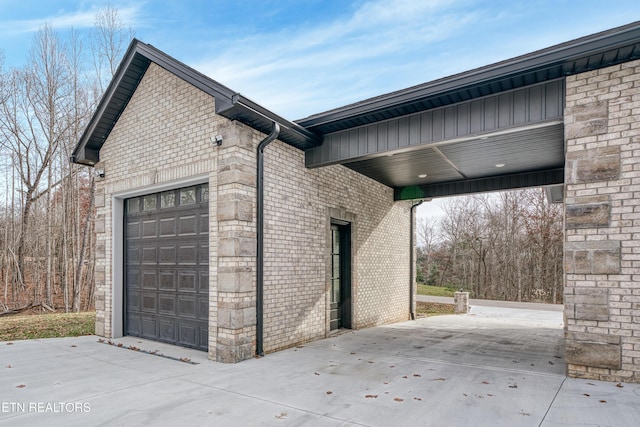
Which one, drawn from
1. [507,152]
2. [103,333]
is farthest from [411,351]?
[103,333]

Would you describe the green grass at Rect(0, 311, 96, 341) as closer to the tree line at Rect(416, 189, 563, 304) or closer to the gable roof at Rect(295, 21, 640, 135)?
the gable roof at Rect(295, 21, 640, 135)

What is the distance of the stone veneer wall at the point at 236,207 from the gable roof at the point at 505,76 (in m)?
1.60

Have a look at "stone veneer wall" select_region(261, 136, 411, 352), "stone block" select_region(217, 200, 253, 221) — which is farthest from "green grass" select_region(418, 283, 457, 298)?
"stone block" select_region(217, 200, 253, 221)

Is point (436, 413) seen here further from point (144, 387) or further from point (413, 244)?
point (413, 244)

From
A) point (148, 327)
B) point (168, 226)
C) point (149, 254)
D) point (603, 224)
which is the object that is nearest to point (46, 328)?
point (148, 327)

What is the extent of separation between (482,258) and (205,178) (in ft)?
68.7

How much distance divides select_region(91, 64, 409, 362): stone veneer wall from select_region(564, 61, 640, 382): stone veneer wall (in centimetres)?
411

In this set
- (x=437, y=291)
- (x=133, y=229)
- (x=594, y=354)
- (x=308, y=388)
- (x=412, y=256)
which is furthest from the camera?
(x=437, y=291)

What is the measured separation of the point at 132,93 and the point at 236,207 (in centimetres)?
373

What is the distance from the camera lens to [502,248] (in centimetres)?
2200

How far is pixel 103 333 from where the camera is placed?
24.7ft

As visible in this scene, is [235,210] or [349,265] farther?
[349,265]

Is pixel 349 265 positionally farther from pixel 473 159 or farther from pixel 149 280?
pixel 149 280

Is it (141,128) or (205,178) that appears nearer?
(205,178)
